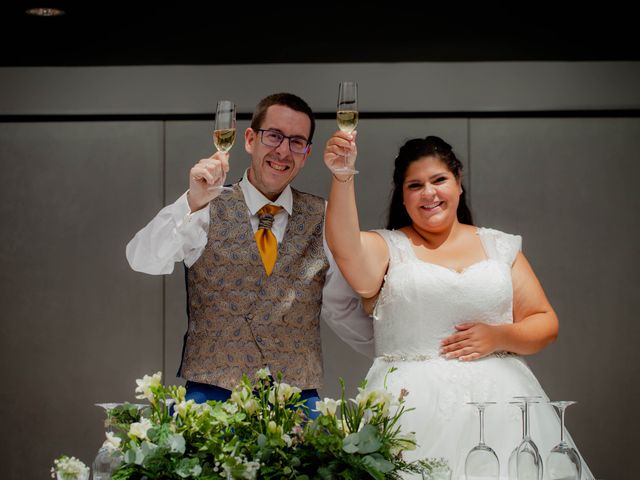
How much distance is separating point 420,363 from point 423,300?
188 mm

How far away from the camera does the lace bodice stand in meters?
2.99

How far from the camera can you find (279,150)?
2.96m

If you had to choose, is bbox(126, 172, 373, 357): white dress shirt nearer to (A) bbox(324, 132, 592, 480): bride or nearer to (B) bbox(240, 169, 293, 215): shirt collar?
(B) bbox(240, 169, 293, 215): shirt collar

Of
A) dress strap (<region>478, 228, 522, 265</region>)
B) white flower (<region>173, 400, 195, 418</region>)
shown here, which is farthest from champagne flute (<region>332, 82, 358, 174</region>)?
dress strap (<region>478, 228, 522, 265</region>)

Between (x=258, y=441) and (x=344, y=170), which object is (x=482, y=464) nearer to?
(x=258, y=441)

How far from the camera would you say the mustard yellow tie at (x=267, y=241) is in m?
3.00

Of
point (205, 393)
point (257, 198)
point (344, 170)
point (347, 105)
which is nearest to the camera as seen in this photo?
point (347, 105)

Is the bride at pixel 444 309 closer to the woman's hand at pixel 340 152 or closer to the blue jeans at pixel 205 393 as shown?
the woman's hand at pixel 340 152

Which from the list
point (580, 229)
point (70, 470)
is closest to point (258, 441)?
point (70, 470)

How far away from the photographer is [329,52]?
463cm

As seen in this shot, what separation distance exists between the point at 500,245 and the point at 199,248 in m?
0.95

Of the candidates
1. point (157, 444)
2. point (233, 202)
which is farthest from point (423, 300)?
point (157, 444)

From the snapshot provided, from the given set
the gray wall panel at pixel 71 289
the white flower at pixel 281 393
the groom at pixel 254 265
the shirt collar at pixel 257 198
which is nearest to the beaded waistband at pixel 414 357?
the groom at pixel 254 265

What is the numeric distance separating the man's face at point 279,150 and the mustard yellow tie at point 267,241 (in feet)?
0.30
